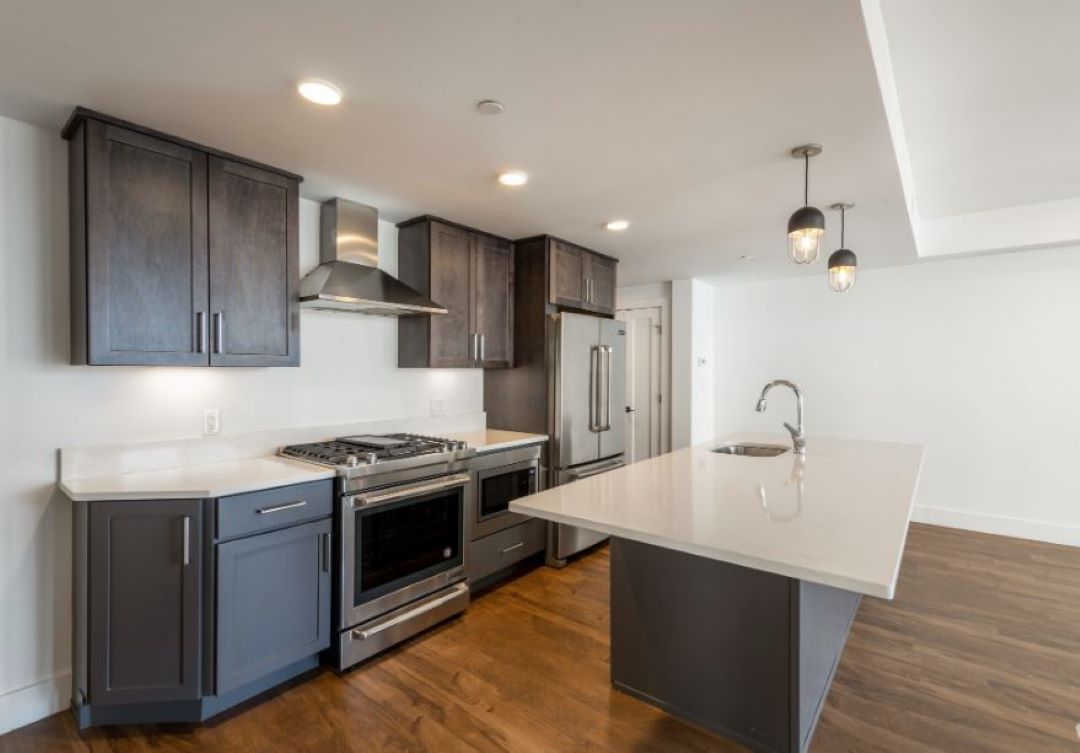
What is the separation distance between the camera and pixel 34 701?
6.72ft

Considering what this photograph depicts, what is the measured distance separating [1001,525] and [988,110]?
3.63 metres

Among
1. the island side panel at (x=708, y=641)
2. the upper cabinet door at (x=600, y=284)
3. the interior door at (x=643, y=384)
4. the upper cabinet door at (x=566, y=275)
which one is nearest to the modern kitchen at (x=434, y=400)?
the island side panel at (x=708, y=641)

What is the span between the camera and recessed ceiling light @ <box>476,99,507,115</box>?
186 centimetres

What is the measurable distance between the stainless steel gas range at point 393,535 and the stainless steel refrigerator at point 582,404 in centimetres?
89

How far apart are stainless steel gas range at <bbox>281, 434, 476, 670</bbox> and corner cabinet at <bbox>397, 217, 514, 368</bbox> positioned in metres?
0.65

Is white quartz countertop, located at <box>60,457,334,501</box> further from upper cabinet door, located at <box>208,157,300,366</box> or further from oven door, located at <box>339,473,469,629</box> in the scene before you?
upper cabinet door, located at <box>208,157,300,366</box>

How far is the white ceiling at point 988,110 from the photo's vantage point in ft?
5.99

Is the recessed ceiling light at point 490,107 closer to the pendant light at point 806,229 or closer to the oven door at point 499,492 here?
the pendant light at point 806,229

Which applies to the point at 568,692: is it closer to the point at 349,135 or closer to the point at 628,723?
the point at 628,723

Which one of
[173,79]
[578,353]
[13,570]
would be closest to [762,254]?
[578,353]

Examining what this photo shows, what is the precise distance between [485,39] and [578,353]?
2.48 metres

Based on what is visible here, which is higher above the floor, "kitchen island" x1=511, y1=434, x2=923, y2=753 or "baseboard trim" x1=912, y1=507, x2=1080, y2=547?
"kitchen island" x1=511, y1=434, x2=923, y2=753

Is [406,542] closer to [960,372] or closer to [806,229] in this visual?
[806,229]

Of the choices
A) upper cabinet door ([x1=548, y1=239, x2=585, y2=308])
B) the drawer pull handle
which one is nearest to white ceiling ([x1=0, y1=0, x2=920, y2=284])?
upper cabinet door ([x1=548, y1=239, x2=585, y2=308])
